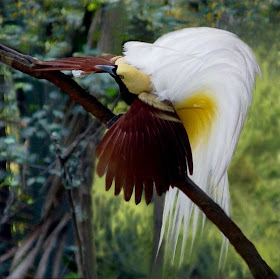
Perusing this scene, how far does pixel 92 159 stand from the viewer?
1620mm

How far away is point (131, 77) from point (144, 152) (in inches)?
4.3

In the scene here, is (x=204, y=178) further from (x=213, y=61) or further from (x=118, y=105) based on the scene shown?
(x=118, y=105)

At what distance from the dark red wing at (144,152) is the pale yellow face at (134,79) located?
30 mm

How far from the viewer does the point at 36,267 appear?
1586mm

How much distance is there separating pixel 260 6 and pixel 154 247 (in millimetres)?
635

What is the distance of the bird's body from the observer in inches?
31.7

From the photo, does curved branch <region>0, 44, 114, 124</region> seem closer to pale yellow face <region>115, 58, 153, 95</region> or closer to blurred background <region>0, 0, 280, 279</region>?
pale yellow face <region>115, 58, 153, 95</region>

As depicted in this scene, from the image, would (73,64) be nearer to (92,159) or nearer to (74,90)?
(74,90)

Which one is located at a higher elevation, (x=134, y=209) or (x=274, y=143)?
(x=274, y=143)

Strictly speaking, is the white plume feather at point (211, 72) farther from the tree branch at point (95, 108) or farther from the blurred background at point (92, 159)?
the blurred background at point (92, 159)

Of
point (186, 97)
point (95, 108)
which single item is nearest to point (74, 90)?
point (95, 108)

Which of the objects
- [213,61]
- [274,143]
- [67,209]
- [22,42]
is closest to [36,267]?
[67,209]

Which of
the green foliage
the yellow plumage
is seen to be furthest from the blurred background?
the yellow plumage

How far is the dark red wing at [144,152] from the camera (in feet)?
2.60
